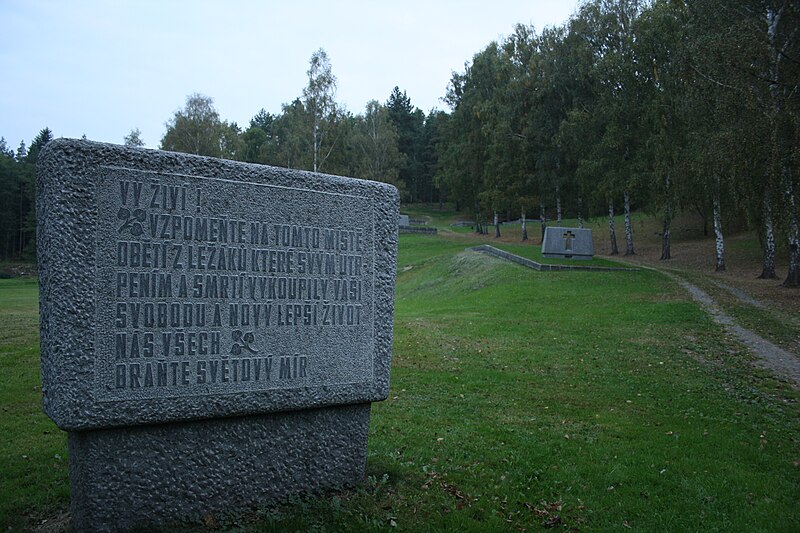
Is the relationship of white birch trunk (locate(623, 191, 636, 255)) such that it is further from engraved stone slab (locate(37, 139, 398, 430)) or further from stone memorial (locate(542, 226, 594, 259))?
engraved stone slab (locate(37, 139, 398, 430))

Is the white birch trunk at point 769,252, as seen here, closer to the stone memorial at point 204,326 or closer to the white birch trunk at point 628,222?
the white birch trunk at point 628,222

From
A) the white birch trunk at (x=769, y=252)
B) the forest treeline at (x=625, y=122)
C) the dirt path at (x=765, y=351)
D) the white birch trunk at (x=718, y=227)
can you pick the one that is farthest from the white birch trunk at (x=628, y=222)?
the dirt path at (x=765, y=351)

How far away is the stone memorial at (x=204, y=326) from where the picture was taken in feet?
12.9

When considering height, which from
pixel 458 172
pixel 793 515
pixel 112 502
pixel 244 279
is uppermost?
pixel 458 172

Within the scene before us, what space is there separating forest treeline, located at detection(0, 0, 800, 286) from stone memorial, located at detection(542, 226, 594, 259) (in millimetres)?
3142

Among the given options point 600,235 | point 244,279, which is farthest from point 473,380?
point 600,235

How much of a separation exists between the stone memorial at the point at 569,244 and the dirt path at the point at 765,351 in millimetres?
10414

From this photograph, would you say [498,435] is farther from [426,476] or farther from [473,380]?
[473,380]

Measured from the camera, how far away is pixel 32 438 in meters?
5.99

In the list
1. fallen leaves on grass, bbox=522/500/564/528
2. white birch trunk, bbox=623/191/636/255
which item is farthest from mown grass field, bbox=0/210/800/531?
white birch trunk, bbox=623/191/636/255

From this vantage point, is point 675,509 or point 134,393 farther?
point 675,509

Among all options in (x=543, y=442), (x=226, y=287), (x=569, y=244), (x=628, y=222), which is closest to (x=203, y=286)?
(x=226, y=287)

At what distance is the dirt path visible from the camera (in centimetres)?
1051

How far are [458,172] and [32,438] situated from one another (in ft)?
141
